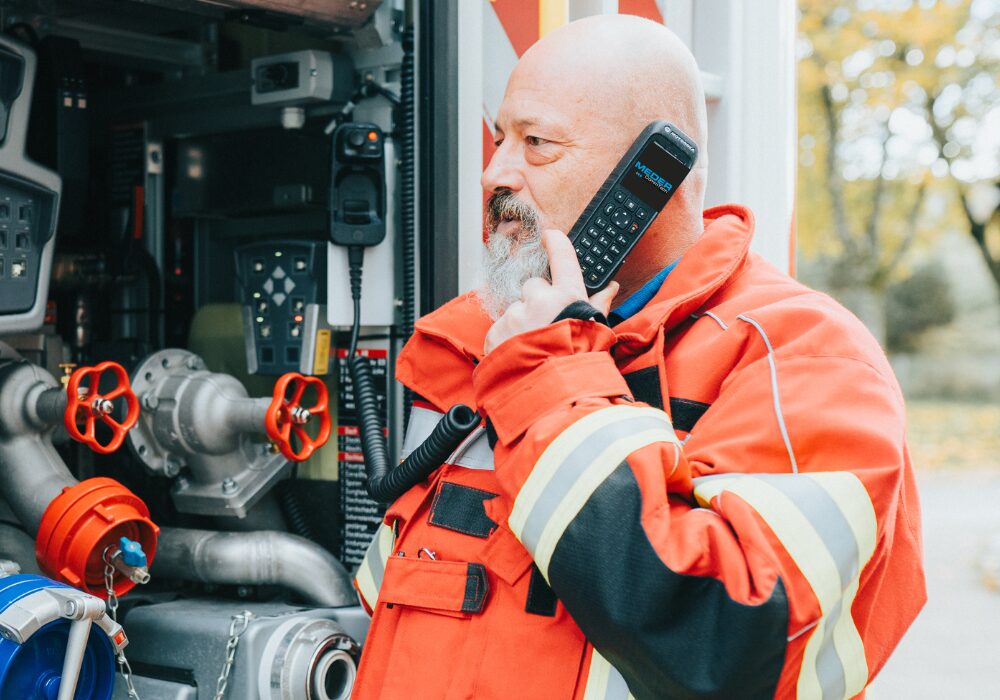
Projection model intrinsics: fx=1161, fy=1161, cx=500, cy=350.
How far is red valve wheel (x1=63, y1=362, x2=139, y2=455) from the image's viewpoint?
6.52ft

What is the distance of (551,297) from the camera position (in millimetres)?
1550

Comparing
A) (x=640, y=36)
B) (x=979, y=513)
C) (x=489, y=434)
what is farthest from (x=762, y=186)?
(x=979, y=513)

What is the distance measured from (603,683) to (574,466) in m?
0.32

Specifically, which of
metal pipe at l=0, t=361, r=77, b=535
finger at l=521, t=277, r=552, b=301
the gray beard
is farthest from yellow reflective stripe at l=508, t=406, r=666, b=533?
metal pipe at l=0, t=361, r=77, b=535

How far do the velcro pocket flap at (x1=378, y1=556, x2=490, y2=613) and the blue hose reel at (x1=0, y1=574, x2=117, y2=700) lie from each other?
1.50ft

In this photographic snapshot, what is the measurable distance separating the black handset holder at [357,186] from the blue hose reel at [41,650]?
0.83 m

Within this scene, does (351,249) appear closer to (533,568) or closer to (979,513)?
(533,568)

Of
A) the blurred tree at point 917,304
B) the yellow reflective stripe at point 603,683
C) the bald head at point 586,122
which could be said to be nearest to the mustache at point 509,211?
the bald head at point 586,122

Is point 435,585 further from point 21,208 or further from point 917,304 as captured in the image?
point 917,304

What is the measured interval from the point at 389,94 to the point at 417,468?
794mm

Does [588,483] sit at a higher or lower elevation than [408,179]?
lower

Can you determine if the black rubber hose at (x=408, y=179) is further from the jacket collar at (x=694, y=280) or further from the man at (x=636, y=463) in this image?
the jacket collar at (x=694, y=280)

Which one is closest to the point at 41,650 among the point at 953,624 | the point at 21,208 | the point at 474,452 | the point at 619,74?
the point at 474,452

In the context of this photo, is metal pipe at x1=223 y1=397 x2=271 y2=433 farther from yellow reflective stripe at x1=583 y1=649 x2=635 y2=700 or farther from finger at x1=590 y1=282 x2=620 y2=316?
yellow reflective stripe at x1=583 y1=649 x2=635 y2=700
